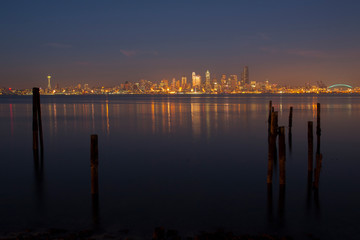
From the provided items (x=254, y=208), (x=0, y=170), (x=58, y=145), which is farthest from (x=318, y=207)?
(x=58, y=145)

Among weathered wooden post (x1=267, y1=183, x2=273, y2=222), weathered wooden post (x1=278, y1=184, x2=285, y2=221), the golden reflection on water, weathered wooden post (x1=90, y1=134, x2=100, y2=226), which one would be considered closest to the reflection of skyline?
the golden reflection on water

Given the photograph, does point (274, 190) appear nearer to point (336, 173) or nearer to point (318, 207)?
point (318, 207)

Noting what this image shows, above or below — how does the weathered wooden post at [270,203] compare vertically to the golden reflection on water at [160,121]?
below

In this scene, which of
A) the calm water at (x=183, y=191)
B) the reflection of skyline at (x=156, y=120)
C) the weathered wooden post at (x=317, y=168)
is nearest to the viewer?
the calm water at (x=183, y=191)

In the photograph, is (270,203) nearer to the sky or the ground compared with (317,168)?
nearer to the ground

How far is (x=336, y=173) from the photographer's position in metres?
14.0

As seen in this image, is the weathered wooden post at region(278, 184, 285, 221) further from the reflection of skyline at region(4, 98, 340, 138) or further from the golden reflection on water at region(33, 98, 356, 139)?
the reflection of skyline at region(4, 98, 340, 138)

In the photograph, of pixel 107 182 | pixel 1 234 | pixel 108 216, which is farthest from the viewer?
pixel 107 182

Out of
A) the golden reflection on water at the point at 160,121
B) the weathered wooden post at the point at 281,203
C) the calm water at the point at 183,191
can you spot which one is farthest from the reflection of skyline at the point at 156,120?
the weathered wooden post at the point at 281,203

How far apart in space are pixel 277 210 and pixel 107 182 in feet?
22.0

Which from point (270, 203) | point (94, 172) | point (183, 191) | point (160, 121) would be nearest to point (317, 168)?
point (270, 203)

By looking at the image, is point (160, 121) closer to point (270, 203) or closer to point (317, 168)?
point (317, 168)

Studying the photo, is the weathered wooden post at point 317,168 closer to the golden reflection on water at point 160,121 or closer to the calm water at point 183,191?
the calm water at point 183,191

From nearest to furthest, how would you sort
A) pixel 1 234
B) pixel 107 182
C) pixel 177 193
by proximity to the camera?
pixel 1 234
pixel 177 193
pixel 107 182
